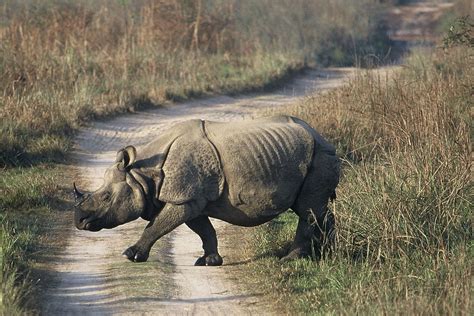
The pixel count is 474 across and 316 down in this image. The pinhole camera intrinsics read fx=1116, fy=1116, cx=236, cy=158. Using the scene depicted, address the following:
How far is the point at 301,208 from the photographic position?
29.6 ft

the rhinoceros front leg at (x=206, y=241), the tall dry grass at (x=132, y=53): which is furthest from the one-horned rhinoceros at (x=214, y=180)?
the tall dry grass at (x=132, y=53)

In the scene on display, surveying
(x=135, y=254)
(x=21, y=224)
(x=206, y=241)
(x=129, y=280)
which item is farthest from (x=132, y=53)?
(x=129, y=280)

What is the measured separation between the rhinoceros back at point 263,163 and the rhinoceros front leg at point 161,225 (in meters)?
0.42

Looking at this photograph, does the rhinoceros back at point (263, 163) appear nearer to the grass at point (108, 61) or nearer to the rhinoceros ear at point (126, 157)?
the rhinoceros ear at point (126, 157)

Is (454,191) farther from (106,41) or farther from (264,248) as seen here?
(106,41)

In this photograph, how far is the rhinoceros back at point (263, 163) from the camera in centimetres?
877

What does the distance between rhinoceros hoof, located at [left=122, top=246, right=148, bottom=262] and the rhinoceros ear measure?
67 centimetres

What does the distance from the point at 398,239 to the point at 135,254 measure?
6.79 feet

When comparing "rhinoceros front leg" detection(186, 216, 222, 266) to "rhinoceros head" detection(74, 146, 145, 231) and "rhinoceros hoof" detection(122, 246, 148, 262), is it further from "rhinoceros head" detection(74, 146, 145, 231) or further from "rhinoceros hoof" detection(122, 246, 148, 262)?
"rhinoceros head" detection(74, 146, 145, 231)

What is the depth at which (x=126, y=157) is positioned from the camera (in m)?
8.83

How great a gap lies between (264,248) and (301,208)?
2.32ft

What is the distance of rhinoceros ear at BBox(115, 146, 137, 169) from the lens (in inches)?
346

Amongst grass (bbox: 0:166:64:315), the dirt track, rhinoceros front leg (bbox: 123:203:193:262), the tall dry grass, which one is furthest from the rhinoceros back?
the tall dry grass

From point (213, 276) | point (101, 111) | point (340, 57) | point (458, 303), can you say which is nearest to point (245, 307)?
point (213, 276)
